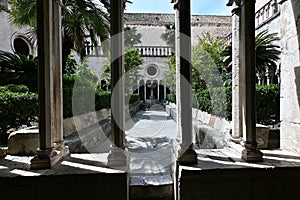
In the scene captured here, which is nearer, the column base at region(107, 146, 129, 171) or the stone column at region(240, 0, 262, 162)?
Answer: the column base at region(107, 146, 129, 171)

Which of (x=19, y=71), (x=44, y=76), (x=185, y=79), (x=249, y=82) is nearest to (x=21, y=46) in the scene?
(x=19, y=71)

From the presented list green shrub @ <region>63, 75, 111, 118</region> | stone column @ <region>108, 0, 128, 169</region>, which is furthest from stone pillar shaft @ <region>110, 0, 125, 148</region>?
green shrub @ <region>63, 75, 111, 118</region>

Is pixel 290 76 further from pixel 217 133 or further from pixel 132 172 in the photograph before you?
pixel 132 172

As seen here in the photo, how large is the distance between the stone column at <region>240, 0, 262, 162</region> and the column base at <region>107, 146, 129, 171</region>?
1.53m

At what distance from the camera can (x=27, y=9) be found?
6.12m

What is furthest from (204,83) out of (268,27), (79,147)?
(79,147)

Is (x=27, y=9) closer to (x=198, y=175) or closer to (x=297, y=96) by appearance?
(x=198, y=175)

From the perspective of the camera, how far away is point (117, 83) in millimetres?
2947

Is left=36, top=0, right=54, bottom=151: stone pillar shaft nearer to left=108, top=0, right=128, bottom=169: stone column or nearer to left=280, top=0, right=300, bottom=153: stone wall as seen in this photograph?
left=108, top=0, right=128, bottom=169: stone column

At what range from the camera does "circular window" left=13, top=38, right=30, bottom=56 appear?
1684 centimetres

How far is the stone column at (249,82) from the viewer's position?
118 inches

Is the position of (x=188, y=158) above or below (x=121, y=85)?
below

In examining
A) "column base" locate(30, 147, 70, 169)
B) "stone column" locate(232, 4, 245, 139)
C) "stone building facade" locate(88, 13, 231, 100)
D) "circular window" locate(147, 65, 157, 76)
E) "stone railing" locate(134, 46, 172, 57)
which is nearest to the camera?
"column base" locate(30, 147, 70, 169)

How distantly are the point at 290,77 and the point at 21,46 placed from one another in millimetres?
18228
